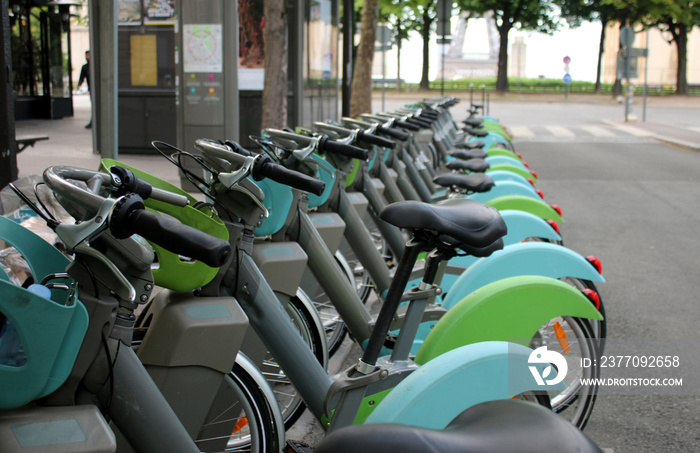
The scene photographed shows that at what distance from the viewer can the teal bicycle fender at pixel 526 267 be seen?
3371 millimetres

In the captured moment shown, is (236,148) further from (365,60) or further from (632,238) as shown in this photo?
(365,60)

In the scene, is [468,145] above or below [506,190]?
above

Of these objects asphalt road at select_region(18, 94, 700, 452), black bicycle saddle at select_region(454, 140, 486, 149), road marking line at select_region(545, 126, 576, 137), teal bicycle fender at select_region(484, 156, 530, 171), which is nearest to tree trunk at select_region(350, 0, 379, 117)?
Answer: asphalt road at select_region(18, 94, 700, 452)

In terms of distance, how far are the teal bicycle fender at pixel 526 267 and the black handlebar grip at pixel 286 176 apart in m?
1.24

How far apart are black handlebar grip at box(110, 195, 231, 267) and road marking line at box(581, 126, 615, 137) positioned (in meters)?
20.9

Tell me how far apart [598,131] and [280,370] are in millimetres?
21000

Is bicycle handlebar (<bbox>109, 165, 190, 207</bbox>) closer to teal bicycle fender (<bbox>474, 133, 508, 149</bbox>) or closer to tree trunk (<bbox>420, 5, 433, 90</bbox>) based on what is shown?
teal bicycle fender (<bbox>474, 133, 508, 149</bbox>)

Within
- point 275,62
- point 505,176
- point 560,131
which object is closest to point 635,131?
point 560,131

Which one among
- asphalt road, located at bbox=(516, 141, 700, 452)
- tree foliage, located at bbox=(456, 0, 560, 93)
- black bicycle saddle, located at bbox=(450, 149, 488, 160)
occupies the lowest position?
asphalt road, located at bbox=(516, 141, 700, 452)

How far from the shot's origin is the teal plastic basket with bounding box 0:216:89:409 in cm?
164

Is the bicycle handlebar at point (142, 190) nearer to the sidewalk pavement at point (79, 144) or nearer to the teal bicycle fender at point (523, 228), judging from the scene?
the teal bicycle fender at point (523, 228)

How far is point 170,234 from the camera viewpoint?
1.55 metres

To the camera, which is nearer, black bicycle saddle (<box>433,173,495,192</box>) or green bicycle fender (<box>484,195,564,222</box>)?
black bicycle saddle (<box>433,173,495,192</box>)

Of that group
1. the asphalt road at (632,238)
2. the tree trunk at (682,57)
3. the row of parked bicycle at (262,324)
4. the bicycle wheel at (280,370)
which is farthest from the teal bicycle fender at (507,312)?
the tree trunk at (682,57)
